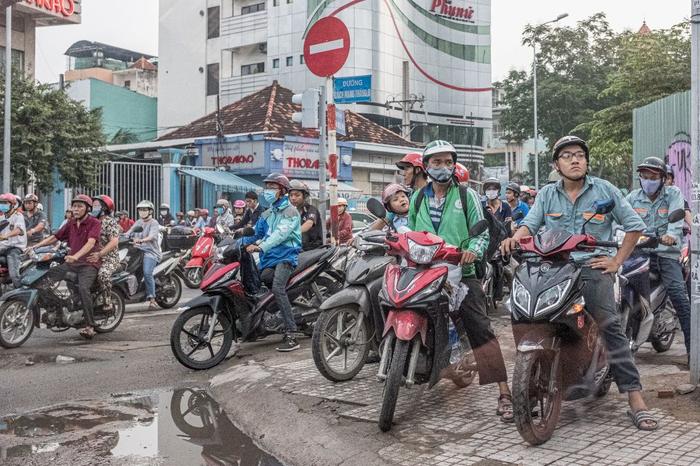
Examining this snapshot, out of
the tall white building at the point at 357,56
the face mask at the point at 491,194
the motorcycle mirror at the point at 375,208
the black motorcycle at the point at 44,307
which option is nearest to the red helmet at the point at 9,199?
the black motorcycle at the point at 44,307

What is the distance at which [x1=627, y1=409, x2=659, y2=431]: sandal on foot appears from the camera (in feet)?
15.7

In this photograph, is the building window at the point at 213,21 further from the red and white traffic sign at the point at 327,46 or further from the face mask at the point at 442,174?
the face mask at the point at 442,174

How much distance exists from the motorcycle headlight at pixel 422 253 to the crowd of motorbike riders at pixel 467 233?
25cm

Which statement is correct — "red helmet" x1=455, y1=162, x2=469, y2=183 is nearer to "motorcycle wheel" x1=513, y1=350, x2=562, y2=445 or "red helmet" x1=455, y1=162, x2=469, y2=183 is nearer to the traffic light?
"motorcycle wheel" x1=513, y1=350, x2=562, y2=445

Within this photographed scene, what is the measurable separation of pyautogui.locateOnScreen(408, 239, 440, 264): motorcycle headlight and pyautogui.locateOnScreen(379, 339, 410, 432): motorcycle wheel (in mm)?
541

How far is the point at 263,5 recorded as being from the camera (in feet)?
161

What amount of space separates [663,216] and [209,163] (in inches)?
985

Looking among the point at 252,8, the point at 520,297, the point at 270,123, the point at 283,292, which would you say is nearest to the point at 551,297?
the point at 520,297

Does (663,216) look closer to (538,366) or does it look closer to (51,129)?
(538,366)

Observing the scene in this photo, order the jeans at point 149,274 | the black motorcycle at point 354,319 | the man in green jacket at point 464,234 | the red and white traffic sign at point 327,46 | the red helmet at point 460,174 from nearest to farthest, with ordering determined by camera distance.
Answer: the man in green jacket at point 464,234 < the red helmet at point 460,174 < the black motorcycle at point 354,319 < the red and white traffic sign at point 327,46 < the jeans at point 149,274

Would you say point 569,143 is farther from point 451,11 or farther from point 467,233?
point 451,11

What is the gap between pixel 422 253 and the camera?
507 cm

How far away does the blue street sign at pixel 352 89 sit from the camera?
1188cm

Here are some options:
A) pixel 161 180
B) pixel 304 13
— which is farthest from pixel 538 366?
pixel 304 13
